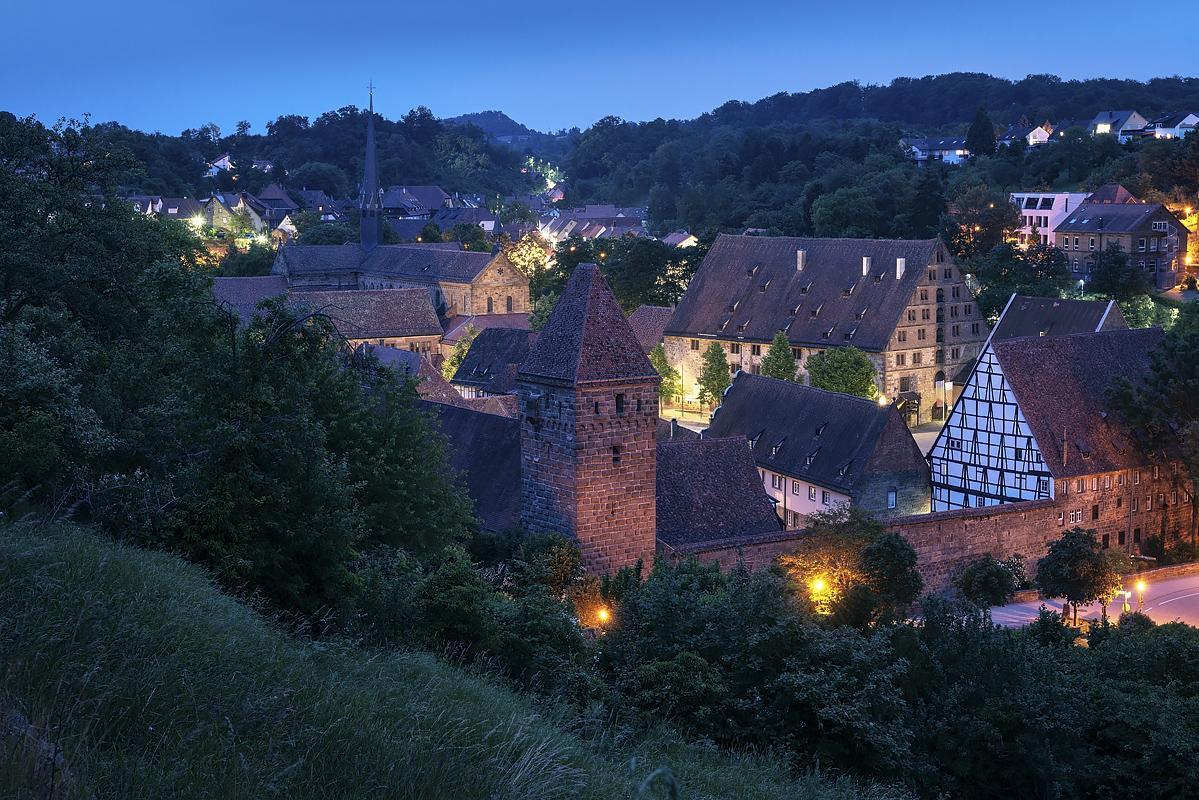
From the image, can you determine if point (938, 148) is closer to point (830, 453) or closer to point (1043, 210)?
point (1043, 210)

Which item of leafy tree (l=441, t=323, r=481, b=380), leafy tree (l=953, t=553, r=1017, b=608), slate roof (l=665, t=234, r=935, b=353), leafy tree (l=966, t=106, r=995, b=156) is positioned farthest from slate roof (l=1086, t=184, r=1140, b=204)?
leafy tree (l=953, t=553, r=1017, b=608)

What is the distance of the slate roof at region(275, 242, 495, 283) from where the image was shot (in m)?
94.0

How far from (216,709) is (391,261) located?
93504 millimetres

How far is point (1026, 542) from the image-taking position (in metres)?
40.7

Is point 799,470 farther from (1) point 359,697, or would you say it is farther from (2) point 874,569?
(1) point 359,697

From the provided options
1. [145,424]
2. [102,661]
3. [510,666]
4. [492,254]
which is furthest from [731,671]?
[492,254]

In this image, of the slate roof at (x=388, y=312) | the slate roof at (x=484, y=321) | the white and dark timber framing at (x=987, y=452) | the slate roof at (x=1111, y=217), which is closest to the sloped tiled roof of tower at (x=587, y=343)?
the white and dark timber framing at (x=987, y=452)

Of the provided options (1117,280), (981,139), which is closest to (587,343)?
(1117,280)

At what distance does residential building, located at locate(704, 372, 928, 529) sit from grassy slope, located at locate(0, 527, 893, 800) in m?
29.6

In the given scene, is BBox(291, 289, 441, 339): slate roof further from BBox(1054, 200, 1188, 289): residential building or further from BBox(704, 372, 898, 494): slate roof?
BBox(1054, 200, 1188, 289): residential building

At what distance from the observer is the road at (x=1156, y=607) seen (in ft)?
120

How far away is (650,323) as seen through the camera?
77750 millimetres

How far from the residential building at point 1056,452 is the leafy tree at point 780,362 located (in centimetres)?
1755

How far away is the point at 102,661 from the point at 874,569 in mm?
24665
